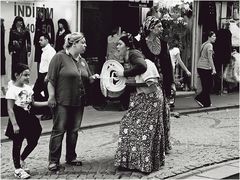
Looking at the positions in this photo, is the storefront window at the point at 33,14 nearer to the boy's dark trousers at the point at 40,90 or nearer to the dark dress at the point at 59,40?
the dark dress at the point at 59,40

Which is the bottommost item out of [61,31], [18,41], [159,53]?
[159,53]

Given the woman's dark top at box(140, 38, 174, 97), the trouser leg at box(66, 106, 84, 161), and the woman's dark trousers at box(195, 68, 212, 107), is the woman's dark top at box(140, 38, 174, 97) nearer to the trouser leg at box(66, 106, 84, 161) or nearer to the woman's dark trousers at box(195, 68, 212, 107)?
the trouser leg at box(66, 106, 84, 161)

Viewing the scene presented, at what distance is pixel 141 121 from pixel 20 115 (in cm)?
157

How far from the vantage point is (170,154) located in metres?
8.18

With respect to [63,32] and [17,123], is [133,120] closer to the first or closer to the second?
[17,123]

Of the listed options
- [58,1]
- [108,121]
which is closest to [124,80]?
[108,121]

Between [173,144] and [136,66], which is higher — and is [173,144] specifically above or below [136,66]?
below

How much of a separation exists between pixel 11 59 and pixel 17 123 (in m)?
5.70

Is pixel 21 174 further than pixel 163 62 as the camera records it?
No

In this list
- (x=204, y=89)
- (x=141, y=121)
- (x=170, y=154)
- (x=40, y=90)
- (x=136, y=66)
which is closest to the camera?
(x=136, y=66)

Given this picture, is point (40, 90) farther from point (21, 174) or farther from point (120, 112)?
point (21, 174)

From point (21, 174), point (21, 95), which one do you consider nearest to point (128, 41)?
point (21, 95)

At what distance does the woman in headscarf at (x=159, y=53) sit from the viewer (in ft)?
24.3

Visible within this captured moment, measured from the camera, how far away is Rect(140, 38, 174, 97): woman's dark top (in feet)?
24.2
